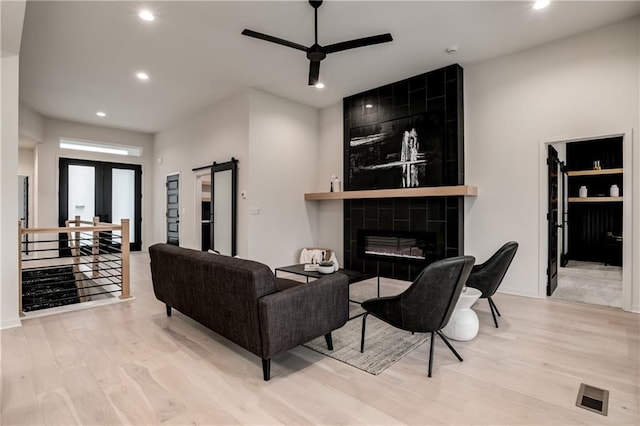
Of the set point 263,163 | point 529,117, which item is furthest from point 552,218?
point 263,163

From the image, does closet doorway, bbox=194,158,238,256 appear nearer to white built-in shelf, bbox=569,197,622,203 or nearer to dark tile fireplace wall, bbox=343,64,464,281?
dark tile fireplace wall, bbox=343,64,464,281

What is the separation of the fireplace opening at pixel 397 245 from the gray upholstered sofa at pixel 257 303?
2650 mm

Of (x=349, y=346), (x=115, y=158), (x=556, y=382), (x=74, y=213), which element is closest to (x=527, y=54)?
(x=556, y=382)

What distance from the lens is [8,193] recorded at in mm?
3145

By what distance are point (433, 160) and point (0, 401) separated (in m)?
4.99

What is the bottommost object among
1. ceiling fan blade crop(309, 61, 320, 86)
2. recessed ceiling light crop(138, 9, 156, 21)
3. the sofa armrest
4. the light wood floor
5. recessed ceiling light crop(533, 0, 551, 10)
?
the light wood floor

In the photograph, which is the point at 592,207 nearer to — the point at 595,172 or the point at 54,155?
the point at 595,172

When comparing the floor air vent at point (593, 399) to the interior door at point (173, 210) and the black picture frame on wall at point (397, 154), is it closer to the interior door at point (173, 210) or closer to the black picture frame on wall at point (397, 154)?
the black picture frame on wall at point (397, 154)

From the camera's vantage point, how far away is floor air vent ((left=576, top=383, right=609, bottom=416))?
188 cm

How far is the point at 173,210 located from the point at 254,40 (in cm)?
503

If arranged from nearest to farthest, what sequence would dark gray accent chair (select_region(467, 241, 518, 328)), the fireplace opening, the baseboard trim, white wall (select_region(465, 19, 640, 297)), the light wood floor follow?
the light wood floor → the baseboard trim → dark gray accent chair (select_region(467, 241, 518, 328)) → white wall (select_region(465, 19, 640, 297)) → the fireplace opening

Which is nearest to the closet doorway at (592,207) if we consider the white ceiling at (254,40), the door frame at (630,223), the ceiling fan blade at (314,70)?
the door frame at (630,223)

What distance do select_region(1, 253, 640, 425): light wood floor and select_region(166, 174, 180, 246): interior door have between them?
4365 millimetres

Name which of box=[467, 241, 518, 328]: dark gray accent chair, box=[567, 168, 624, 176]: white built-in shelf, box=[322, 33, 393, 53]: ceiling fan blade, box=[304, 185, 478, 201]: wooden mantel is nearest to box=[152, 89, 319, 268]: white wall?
A: box=[304, 185, 478, 201]: wooden mantel
